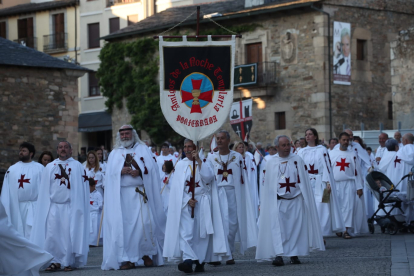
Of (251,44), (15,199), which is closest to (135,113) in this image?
(251,44)

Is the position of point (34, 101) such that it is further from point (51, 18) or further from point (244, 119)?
point (51, 18)

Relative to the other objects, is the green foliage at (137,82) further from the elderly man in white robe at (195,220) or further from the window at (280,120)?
the elderly man in white robe at (195,220)

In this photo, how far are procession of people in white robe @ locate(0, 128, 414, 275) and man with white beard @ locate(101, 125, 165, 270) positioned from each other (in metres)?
0.01

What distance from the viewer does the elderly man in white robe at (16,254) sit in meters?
7.92

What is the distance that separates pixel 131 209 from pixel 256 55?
25616 mm

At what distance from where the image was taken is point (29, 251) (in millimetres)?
8102

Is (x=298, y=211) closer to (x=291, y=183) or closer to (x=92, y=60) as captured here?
(x=291, y=183)

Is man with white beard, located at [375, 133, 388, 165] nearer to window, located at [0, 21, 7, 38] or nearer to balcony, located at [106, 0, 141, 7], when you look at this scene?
balcony, located at [106, 0, 141, 7]

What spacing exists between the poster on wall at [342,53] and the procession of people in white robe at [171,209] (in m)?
22.8

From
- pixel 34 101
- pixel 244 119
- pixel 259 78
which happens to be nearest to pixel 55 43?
pixel 259 78

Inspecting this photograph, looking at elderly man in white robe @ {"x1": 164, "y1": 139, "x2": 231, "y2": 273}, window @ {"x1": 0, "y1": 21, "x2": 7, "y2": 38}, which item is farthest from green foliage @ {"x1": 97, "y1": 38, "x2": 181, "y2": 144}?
elderly man in white robe @ {"x1": 164, "y1": 139, "x2": 231, "y2": 273}

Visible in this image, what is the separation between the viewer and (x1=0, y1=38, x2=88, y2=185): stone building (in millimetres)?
31094

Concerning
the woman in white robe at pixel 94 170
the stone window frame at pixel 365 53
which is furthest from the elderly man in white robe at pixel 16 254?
the stone window frame at pixel 365 53

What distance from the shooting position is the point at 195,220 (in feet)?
37.3
